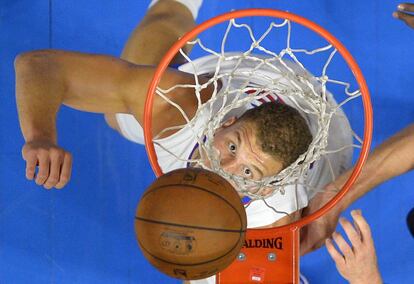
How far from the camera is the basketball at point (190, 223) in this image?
0.80 meters

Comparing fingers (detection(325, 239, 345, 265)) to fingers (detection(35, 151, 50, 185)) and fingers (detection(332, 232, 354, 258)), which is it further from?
fingers (detection(35, 151, 50, 185))

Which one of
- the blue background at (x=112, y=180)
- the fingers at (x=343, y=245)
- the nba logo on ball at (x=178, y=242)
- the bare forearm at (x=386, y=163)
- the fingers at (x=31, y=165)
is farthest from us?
the blue background at (x=112, y=180)

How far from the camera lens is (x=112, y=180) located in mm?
1726

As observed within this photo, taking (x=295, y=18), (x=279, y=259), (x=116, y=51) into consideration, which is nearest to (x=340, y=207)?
(x=279, y=259)

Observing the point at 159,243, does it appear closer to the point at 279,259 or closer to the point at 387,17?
the point at 279,259

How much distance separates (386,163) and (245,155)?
1.18 feet

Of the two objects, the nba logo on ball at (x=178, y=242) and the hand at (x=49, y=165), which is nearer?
the nba logo on ball at (x=178, y=242)

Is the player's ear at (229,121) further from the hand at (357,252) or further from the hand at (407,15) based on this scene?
the hand at (407,15)

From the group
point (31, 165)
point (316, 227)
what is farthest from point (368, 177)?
point (31, 165)

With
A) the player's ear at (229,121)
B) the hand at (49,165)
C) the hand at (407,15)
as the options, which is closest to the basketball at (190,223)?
the hand at (49,165)

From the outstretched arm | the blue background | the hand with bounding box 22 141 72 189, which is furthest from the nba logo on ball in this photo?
the blue background

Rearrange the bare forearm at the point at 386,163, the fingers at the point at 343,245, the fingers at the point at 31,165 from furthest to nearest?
the bare forearm at the point at 386,163
the fingers at the point at 343,245
the fingers at the point at 31,165

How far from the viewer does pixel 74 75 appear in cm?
121

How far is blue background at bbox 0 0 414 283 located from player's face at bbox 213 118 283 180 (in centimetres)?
64
